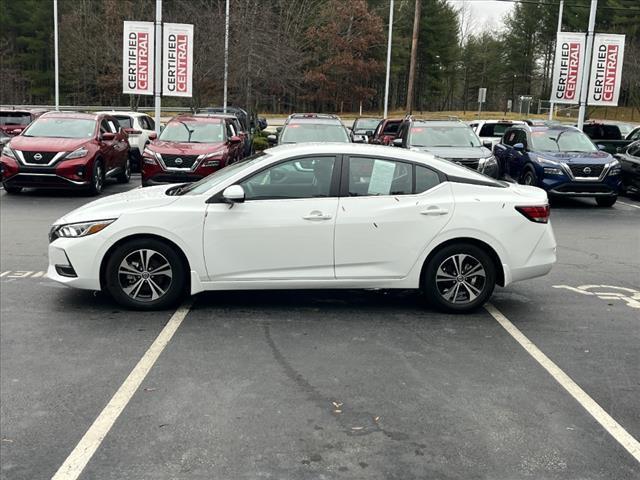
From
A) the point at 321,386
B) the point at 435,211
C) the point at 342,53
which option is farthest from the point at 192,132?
the point at 342,53

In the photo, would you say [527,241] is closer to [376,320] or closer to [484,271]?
[484,271]

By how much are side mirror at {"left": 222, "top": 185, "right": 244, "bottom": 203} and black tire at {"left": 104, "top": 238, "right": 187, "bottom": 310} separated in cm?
69

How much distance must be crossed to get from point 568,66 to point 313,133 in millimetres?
10009

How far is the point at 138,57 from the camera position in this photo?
21.9 m

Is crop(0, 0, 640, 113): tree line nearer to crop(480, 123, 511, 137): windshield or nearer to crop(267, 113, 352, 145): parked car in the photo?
crop(480, 123, 511, 137): windshield

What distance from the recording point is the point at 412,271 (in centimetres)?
645

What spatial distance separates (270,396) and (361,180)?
255 centimetres

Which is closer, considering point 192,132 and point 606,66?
point 192,132

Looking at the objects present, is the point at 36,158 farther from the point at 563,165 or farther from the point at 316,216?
the point at 563,165

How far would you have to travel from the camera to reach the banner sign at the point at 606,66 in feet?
72.1

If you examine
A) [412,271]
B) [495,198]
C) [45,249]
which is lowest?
[45,249]

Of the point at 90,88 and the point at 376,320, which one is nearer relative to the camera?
the point at 376,320

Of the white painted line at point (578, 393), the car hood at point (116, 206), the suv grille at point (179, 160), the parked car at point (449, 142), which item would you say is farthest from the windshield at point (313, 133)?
the white painted line at point (578, 393)

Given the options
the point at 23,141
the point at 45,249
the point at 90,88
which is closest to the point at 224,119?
the point at 23,141
